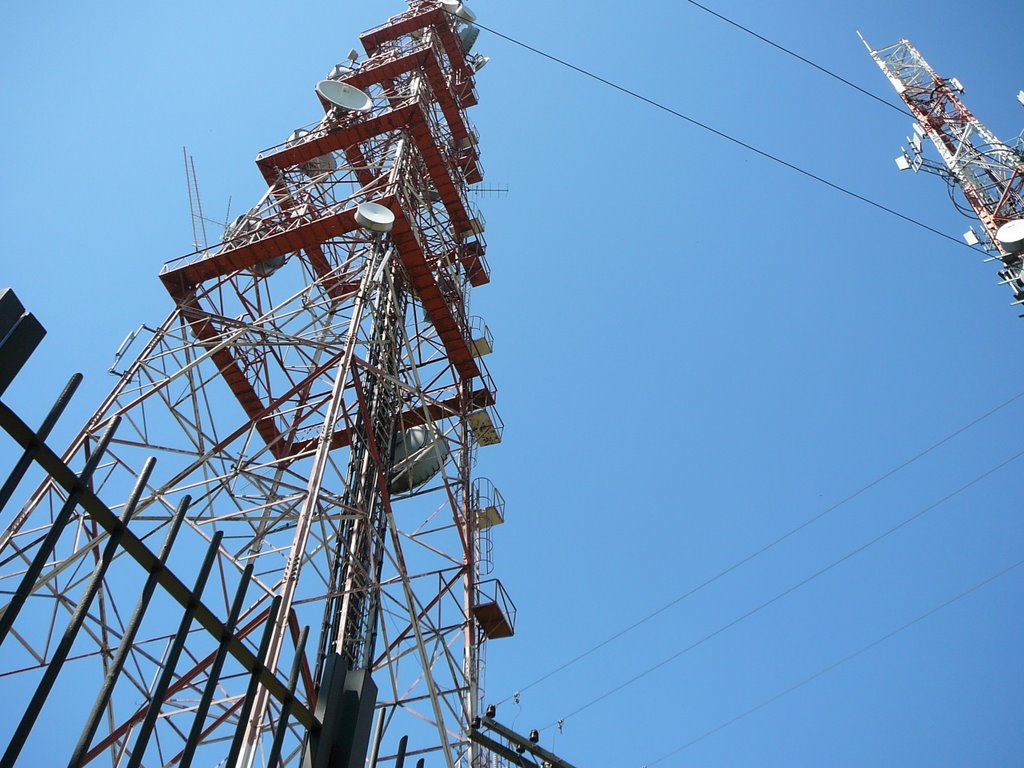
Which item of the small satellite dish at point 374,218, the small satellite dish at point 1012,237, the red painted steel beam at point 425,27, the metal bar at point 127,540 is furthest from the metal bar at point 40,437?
the small satellite dish at point 1012,237

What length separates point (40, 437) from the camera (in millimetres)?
5992

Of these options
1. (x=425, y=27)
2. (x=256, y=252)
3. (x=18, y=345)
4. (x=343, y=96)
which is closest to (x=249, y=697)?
(x=18, y=345)

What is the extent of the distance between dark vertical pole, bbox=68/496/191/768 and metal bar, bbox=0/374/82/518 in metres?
0.97

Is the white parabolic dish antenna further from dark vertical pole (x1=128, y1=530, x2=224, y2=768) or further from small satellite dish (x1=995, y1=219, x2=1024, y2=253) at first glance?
small satellite dish (x1=995, y1=219, x2=1024, y2=253)

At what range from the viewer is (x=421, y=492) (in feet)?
77.8

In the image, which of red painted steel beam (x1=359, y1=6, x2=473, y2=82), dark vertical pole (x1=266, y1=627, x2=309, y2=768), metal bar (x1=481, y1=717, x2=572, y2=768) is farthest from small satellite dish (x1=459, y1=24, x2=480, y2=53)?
dark vertical pole (x1=266, y1=627, x2=309, y2=768)

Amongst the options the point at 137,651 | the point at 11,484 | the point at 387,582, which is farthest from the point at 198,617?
the point at 387,582

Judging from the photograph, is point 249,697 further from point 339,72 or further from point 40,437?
point 339,72

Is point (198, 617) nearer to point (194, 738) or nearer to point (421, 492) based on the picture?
point (194, 738)

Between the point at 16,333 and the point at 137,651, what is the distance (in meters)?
12.9

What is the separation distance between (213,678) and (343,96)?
21.9 metres

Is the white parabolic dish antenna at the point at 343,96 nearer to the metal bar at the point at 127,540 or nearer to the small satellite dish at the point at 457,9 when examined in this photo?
the small satellite dish at the point at 457,9

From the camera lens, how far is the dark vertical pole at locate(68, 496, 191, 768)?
589cm

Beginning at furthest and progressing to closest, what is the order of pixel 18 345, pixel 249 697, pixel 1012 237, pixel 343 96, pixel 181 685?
1. pixel 1012 237
2. pixel 343 96
3. pixel 181 685
4. pixel 249 697
5. pixel 18 345
